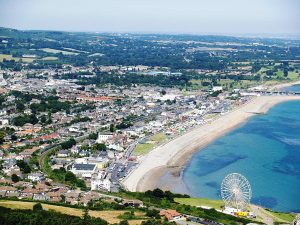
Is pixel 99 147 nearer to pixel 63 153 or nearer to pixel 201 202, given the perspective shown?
pixel 63 153

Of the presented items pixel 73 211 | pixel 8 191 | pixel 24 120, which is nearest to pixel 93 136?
pixel 24 120

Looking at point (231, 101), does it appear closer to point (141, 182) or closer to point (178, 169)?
point (178, 169)

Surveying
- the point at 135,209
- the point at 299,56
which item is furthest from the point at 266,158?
the point at 299,56

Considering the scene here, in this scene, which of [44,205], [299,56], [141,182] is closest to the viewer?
[44,205]

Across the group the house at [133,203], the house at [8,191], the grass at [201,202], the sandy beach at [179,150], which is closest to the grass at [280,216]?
the grass at [201,202]

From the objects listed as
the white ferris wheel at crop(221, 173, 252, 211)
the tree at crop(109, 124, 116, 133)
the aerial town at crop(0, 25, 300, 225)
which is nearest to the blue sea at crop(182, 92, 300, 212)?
the aerial town at crop(0, 25, 300, 225)
